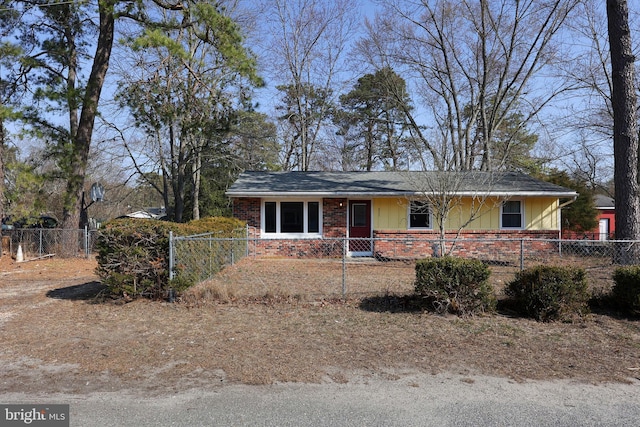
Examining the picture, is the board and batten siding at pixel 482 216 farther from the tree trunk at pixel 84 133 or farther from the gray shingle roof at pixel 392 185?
the tree trunk at pixel 84 133

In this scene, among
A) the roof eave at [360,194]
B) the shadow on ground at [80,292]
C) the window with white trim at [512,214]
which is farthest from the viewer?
the window with white trim at [512,214]

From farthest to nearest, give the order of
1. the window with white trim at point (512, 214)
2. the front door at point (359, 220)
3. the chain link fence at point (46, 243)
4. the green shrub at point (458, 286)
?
the front door at point (359, 220) < the window with white trim at point (512, 214) < the chain link fence at point (46, 243) < the green shrub at point (458, 286)

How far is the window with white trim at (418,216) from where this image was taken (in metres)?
15.2

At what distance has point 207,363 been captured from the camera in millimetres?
4629

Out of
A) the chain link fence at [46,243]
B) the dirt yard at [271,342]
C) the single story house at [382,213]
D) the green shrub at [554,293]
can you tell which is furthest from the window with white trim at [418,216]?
the chain link fence at [46,243]

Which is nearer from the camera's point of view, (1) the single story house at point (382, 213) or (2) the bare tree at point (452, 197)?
(2) the bare tree at point (452, 197)

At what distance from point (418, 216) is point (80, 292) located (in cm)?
1096

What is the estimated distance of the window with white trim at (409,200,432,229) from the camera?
15.2 metres

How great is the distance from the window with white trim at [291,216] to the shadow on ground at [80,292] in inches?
272

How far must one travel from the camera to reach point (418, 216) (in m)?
15.3

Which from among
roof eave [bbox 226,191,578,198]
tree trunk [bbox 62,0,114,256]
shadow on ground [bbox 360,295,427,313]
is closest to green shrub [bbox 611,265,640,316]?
shadow on ground [bbox 360,295,427,313]

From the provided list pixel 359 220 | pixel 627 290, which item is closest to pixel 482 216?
pixel 359 220

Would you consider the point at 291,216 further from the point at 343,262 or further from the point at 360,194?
the point at 343,262

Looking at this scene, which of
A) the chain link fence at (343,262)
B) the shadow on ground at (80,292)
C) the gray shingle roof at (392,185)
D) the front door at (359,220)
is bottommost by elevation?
the shadow on ground at (80,292)
